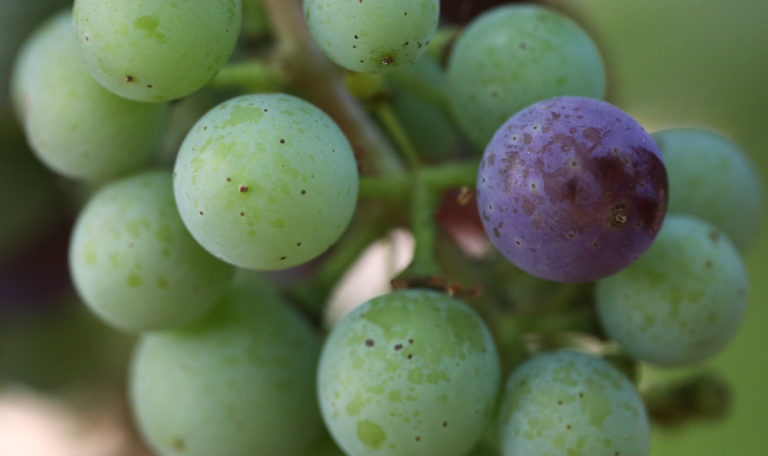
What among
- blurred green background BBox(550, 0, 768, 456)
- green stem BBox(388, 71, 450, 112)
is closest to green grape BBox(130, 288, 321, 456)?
green stem BBox(388, 71, 450, 112)

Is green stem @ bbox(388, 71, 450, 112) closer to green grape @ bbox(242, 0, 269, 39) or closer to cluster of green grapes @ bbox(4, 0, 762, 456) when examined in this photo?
cluster of green grapes @ bbox(4, 0, 762, 456)

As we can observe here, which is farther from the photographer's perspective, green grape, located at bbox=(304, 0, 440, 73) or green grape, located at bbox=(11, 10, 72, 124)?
green grape, located at bbox=(11, 10, 72, 124)

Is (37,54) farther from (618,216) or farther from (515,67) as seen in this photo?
(618,216)

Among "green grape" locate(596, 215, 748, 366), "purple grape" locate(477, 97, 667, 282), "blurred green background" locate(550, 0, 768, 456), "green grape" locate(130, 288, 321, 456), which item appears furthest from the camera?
"blurred green background" locate(550, 0, 768, 456)

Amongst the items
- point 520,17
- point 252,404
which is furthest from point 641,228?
point 252,404

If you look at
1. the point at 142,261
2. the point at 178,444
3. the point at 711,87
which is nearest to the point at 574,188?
the point at 142,261

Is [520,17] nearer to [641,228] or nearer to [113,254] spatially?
[641,228]

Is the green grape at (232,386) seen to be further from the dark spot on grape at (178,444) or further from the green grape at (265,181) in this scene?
the green grape at (265,181)
